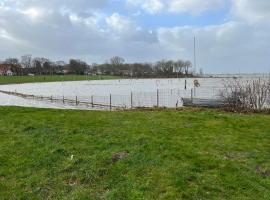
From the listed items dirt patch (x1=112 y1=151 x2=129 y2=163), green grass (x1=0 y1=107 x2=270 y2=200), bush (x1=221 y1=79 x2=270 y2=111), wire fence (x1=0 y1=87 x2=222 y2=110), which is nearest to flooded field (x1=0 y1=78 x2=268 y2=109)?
wire fence (x1=0 y1=87 x2=222 y2=110)

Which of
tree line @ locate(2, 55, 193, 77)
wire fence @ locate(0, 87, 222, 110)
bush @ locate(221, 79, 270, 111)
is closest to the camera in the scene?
bush @ locate(221, 79, 270, 111)

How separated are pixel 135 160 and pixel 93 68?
172 m

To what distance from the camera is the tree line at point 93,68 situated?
15462 centimetres

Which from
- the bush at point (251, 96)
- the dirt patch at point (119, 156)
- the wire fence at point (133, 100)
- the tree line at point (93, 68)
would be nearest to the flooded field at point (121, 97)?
the wire fence at point (133, 100)

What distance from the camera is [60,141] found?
867 cm

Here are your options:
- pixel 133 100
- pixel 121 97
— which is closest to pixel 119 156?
pixel 133 100

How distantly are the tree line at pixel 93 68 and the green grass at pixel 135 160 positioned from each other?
141m

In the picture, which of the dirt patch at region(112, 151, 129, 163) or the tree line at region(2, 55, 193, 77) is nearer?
the dirt patch at region(112, 151, 129, 163)

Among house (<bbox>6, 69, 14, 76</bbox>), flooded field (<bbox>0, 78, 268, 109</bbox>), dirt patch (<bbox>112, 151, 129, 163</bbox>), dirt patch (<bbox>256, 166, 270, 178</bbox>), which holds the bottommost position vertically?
flooded field (<bbox>0, 78, 268, 109</bbox>)

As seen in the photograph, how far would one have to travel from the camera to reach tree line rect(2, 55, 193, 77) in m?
155

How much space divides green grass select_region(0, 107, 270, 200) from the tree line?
462 feet

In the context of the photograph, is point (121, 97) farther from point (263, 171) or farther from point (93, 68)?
point (93, 68)

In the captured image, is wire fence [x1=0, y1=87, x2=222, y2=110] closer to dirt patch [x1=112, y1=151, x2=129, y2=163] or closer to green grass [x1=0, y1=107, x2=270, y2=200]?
green grass [x1=0, y1=107, x2=270, y2=200]

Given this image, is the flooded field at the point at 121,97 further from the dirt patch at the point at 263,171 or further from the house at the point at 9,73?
the house at the point at 9,73
